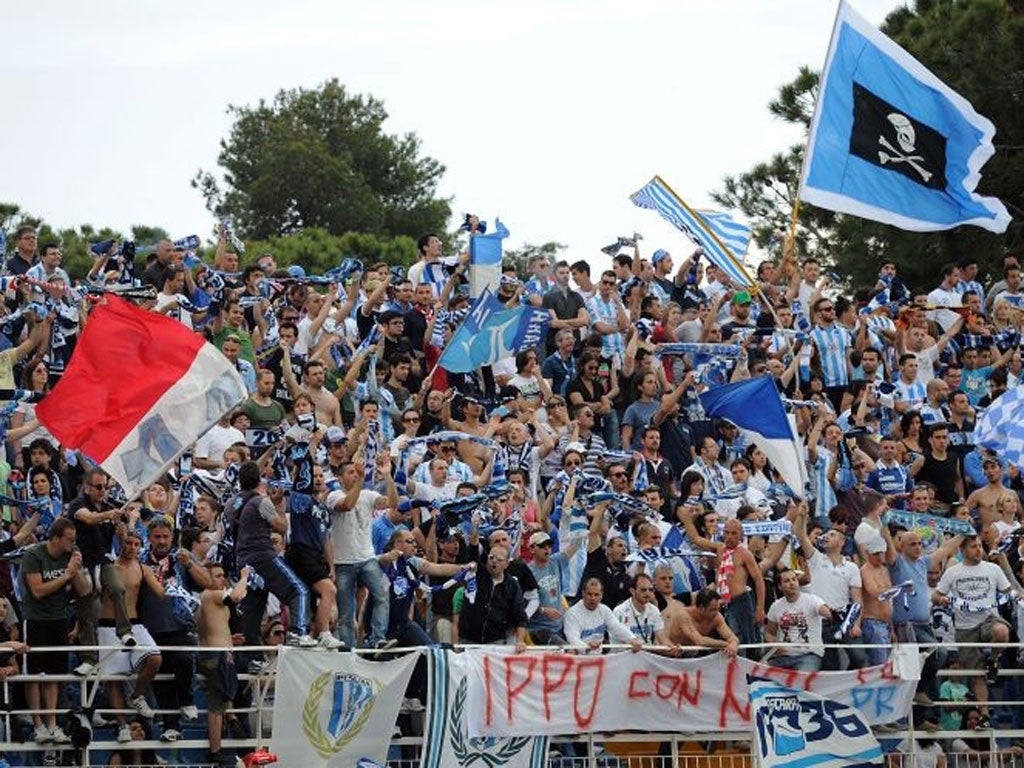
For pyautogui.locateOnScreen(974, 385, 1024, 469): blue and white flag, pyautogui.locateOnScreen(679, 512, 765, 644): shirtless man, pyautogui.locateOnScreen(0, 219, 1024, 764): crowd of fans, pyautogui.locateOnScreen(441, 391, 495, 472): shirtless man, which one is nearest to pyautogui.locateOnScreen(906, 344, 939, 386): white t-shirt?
pyautogui.locateOnScreen(0, 219, 1024, 764): crowd of fans

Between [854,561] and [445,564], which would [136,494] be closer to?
[445,564]

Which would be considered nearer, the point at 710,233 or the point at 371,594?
the point at 371,594

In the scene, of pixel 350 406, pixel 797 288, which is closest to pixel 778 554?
pixel 350 406

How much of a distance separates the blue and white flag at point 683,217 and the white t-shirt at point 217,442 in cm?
623

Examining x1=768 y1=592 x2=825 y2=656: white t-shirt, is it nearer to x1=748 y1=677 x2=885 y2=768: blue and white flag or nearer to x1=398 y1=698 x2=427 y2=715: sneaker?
x1=748 y1=677 x2=885 y2=768: blue and white flag

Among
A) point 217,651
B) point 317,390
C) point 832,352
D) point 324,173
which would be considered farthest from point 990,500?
point 324,173

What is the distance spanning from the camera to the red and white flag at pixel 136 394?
19.6m

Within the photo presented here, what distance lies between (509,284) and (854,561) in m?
5.84

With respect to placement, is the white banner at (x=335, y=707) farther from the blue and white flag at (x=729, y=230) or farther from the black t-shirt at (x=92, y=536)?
the blue and white flag at (x=729, y=230)

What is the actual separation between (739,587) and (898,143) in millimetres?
4739

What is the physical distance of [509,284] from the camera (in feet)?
92.1

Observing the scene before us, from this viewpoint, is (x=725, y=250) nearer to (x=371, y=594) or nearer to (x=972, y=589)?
Answer: (x=972, y=589)

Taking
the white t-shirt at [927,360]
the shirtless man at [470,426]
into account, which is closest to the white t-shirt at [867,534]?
the shirtless man at [470,426]

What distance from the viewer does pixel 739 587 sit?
2236 cm
